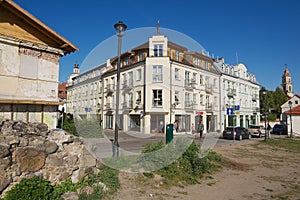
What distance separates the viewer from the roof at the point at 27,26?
7.14 m

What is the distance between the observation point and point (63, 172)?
6008 millimetres

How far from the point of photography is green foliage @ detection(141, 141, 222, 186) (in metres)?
7.64

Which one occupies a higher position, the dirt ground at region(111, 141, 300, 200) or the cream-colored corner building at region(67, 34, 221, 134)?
the cream-colored corner building at region(67, 34, 221, 134)

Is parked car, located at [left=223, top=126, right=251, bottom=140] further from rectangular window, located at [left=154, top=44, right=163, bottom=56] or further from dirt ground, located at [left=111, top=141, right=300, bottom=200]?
rectangular window, located at [left=154, top=44, right=163, bottom=56]

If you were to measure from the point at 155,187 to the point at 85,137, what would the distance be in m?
2.69

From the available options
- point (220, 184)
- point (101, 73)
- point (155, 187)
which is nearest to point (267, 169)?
point (220, 184)

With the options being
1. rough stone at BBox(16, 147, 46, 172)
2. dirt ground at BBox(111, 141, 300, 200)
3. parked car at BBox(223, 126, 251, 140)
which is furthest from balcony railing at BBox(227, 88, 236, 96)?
rough stone at BBox(16, 147, 46, 172)

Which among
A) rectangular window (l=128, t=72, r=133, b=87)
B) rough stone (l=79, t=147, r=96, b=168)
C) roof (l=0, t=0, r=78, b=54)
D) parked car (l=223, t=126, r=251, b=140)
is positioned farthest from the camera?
parked car (l=223, t=126, r=251, b=140)

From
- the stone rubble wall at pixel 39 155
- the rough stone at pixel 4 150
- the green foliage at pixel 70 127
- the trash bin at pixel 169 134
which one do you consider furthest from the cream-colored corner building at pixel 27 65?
the trash bin at pixel 169 134

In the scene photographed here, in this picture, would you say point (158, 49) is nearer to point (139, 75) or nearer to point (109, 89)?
point (139, 75)

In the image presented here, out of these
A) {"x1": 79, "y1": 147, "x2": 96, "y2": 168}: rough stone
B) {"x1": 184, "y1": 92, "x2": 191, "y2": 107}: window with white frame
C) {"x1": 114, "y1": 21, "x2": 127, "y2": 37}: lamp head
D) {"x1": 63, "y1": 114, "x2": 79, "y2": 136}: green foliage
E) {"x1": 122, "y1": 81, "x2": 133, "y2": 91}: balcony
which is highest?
{"x1": 114, "y1": 21, "x2": 127, "y2": 37}: lamp head

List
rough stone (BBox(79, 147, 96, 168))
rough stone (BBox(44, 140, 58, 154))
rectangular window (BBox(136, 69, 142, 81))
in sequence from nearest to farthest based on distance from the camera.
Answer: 1. rough stone (BBox(44, 140, 58, 154))
2. rough stone (BBox(79, 147, 96, 168))
3. rectangular window (BBox(136, 69, 142, 81))

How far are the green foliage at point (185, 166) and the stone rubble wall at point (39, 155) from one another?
7.48 ft

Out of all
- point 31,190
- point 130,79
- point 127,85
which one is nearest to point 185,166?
point 127,85
